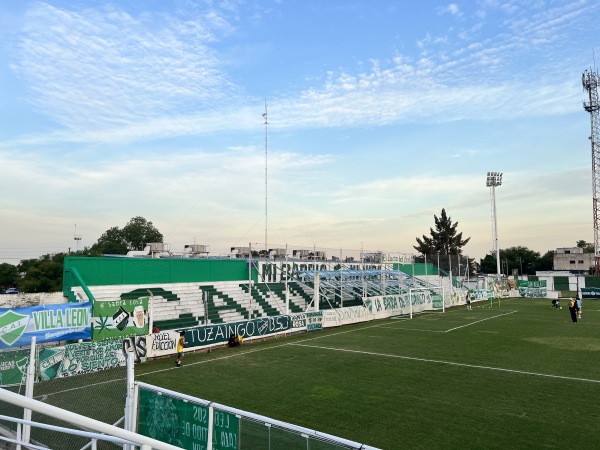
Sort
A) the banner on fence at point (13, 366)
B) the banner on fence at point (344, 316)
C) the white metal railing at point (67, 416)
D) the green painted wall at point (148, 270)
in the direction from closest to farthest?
the white metal railing at point (67, 416), the banner on fence at point (13, 366), the green painted wall at point (148, 270), the banner on fence at point (344, 316)

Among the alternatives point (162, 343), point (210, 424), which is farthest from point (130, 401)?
point (162, 343)

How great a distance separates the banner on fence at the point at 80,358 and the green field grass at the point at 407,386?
1.80 ft

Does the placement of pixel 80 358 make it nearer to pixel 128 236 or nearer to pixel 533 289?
pixel 533 289

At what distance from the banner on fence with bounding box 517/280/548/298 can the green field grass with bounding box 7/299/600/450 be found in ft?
111

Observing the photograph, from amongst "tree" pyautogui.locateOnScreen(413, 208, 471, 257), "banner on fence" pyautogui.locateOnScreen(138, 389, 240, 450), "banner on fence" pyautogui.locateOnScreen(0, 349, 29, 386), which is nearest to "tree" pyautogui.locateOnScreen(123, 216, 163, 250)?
"tree" pyautogui.locateOnScreen(413, 208, 471, 257)

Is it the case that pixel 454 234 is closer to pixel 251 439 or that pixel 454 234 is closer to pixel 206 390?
pixel 206 390

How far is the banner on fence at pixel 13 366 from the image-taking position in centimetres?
1277

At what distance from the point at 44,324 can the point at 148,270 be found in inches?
550

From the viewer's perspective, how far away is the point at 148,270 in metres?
32.4

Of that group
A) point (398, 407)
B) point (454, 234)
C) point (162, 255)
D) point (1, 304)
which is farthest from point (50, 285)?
point (454, 234)

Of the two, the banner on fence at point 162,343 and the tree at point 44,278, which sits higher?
the tree at point 44,278

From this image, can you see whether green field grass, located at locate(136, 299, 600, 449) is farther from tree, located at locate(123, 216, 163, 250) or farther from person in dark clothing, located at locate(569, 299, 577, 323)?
tree, located at locate(123, 216, 163, 250)

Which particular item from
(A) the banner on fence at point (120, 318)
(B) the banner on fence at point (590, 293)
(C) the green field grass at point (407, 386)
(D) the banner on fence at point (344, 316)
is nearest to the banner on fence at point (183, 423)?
(C) the green field grass at point (407, 386)

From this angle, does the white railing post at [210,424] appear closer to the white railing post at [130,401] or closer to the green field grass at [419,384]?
the white railing post at [130,401]
